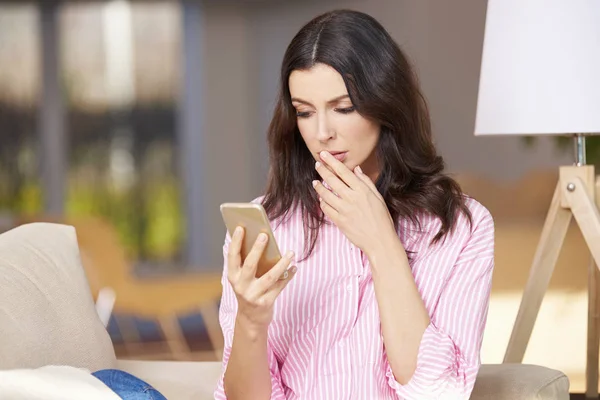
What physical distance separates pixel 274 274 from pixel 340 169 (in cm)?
27

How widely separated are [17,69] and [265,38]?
235 centimetres

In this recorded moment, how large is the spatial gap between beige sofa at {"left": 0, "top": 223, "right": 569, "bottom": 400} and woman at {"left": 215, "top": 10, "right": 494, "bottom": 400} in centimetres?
30

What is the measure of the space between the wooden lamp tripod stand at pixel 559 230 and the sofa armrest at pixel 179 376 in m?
0.82

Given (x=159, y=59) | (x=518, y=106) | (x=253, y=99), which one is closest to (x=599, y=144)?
(x=518, y=106)

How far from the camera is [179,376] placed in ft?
7.45

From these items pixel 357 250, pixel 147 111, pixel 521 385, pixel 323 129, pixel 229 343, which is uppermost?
pixel 323 129

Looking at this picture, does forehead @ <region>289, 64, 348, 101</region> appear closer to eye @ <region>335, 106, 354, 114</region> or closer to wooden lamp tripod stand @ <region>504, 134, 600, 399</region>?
eye @ <region>335, 106, 354, 114</region>

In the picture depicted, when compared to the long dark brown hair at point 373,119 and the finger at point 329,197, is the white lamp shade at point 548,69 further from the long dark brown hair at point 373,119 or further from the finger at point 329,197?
the finger at point 329,197

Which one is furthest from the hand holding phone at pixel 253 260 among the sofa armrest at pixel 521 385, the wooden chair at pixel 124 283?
the wooden chair at pixel 124 283

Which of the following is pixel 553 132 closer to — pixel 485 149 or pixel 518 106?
pixel 518 106

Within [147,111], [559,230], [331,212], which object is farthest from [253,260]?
[147,111]

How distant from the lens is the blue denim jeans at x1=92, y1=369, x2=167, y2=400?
1419mm

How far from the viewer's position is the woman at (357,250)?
166 centimetres

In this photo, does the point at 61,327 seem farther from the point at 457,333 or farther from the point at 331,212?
the point at 457,333
